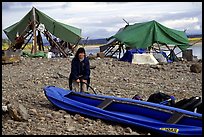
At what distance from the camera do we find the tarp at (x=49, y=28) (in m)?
21.4

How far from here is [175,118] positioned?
6.52 meters

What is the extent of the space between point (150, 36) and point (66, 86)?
946 cm

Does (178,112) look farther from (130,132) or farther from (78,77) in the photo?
(78,77)

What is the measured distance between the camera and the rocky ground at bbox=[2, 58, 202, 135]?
6629mm

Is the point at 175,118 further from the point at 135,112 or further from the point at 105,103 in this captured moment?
the point at 105,103

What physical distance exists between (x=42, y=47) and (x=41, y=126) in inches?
650

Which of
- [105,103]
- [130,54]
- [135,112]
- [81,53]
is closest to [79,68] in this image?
[81,53]

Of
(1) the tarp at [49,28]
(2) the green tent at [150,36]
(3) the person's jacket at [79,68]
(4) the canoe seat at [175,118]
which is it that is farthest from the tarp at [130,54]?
(4) the canoe seat at [175,118]

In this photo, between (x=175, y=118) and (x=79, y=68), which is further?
(x=79, y=68)

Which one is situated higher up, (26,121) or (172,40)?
(172,40)

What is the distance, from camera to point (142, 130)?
6695mm

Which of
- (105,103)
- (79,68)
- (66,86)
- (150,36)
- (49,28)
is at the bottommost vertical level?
(66,86)

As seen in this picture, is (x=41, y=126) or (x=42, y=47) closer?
(x=41, y=126)

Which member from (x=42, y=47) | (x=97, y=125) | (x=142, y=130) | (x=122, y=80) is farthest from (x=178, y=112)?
(x=42, y=47)
